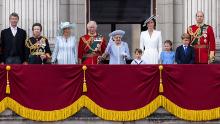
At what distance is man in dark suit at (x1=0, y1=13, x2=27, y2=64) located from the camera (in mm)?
16109

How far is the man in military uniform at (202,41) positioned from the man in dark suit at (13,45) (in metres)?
3.67

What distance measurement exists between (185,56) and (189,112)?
4.64 feet

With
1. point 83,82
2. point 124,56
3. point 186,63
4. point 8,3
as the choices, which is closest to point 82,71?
point 83,82

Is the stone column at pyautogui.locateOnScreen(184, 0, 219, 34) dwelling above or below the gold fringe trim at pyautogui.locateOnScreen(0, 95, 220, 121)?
above

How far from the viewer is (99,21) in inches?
787

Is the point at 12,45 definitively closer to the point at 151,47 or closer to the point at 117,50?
the point at 117,50

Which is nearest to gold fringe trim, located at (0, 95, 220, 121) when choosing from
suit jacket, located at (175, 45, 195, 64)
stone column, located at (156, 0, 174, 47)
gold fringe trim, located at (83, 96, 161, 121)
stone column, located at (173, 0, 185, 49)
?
gold fringe trim, located at (83, 96, 161, 121)

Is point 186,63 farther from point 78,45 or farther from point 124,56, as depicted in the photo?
point 78,45

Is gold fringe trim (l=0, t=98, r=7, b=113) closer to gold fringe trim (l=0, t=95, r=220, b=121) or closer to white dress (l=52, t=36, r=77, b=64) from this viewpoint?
gold fringe trim (l=0, t=95, r=220, b=121)

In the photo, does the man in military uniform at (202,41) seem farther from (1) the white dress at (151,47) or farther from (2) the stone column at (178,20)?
(2) the stone column at (178,20)

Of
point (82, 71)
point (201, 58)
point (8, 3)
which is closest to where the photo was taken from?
point (82, 71)

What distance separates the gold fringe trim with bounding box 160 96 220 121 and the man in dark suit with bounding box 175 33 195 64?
4.06 ft

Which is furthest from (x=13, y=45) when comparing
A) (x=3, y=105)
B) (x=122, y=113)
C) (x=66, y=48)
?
(x=122, y=113)

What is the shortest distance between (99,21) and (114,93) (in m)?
5.05
